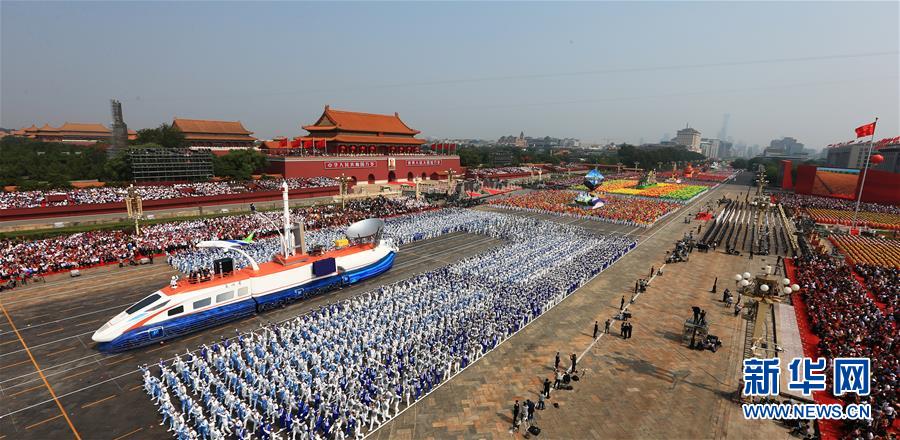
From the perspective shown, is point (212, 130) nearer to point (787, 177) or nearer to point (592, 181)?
point (592, 181)

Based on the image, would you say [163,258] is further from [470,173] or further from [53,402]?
[470,173]

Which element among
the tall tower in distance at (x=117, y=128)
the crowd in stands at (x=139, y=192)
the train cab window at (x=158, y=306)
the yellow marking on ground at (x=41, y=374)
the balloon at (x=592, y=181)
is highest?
the tall tower in distance at (x=117, y=128)

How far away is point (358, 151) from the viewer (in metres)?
79.3

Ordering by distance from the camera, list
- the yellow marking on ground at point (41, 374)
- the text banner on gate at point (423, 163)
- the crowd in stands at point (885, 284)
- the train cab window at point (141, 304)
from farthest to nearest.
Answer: the text banner on gate at point (423, 163)
the crowd in stands at point (885, 284)
the train cab window at point (141, 304)
the yellow marking on ground at point (41, 374)

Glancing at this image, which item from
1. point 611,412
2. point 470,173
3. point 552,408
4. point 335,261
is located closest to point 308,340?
point 335,261

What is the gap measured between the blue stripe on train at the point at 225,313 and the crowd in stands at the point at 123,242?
1513cm

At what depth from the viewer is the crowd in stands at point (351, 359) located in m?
13.8

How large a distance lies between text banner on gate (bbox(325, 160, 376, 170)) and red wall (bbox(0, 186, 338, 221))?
28.4 ft

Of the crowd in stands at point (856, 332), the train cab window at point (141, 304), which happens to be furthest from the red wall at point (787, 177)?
the train cab window at point (141, 304)

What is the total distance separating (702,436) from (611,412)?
9.38 feet

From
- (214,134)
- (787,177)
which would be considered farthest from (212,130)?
(787,177)

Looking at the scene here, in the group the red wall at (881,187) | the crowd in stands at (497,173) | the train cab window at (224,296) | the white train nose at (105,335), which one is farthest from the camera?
the crowd in stands at (497,173)

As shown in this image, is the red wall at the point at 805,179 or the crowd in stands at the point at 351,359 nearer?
the crowd in stands at the point at 351,359

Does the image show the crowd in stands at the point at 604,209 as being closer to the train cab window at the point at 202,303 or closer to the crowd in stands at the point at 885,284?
the crowd in stands at the point at 885,284
